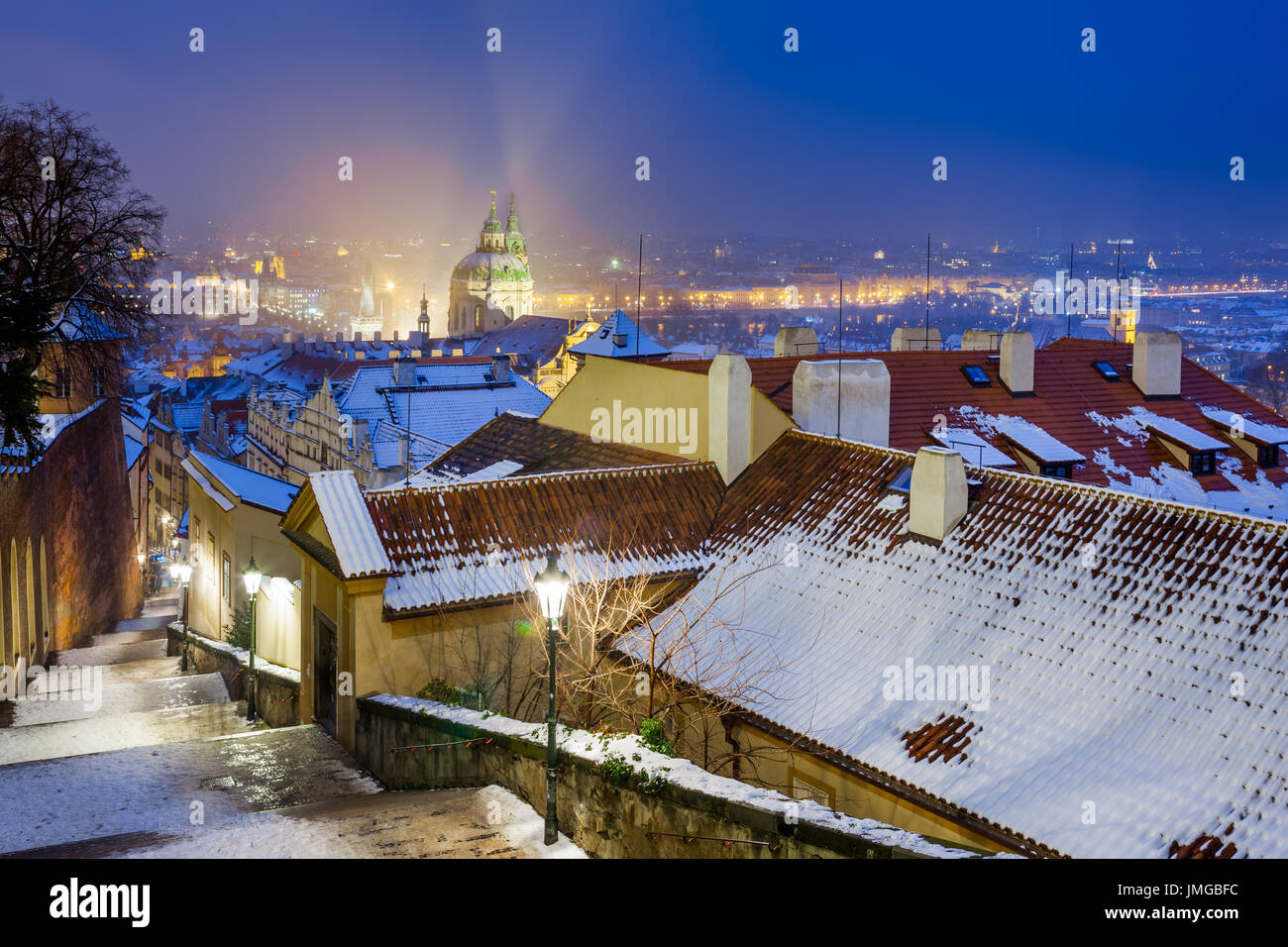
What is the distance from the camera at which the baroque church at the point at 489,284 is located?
161625 mm

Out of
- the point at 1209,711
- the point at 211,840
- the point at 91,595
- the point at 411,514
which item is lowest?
the point at 91,595

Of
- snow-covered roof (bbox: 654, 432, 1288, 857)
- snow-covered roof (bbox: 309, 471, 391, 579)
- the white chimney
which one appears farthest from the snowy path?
the white chimney

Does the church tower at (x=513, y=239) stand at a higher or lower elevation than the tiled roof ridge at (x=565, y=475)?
higher

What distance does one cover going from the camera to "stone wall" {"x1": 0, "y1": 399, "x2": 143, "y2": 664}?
84.1ft

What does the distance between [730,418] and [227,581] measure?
53.0ft

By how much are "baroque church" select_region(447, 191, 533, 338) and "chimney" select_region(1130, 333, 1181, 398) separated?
133m

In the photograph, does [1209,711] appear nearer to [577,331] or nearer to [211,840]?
[211,840]

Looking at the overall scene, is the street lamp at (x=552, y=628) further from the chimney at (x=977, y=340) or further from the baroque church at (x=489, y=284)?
the baroque church at (x=489, y=284)

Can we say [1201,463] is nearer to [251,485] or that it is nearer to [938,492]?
[938,492]

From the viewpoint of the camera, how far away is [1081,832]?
11.2 metres

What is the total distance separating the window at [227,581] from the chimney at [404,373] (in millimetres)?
24358

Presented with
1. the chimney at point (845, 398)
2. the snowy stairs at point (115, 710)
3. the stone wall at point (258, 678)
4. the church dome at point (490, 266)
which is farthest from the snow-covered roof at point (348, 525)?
the church dome at point (490, 266)

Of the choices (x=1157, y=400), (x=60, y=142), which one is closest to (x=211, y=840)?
(x=1157, y=400)
